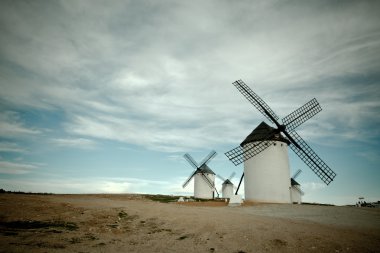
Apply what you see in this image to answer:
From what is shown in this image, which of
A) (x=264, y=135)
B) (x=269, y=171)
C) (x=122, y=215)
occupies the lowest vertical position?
(x=122, y=215)

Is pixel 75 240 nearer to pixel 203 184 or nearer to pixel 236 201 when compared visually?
pixel 236 201

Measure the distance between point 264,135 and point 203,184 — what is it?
24506mm

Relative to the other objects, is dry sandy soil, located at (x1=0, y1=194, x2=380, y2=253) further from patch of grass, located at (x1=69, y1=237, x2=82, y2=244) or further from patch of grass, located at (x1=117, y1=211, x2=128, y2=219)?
patch of grass, located at (x1=117, y1=211, x2=128, y2=219)

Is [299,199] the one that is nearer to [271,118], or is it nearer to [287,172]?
[287,172]

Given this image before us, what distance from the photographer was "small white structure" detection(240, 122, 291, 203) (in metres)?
27.5

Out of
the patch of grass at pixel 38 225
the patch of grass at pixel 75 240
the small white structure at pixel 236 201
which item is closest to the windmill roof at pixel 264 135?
the small white structure at pixel 236 201

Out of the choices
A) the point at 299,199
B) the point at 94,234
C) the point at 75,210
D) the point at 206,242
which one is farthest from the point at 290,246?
the point at 299,199

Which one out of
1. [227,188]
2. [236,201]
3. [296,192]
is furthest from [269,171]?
[227,188]

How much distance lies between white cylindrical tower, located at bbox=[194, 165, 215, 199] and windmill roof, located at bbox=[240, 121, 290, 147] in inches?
829

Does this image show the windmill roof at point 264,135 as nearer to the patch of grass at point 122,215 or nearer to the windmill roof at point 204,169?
the patch of grass at point 122,215

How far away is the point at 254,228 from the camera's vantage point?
11.0 m

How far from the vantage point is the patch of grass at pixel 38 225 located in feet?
36.0

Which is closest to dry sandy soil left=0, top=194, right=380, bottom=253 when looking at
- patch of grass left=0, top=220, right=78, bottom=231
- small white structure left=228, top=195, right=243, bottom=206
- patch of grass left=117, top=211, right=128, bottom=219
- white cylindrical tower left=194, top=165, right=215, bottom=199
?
patch of grass left=0, top=220, right=78, bottom=231

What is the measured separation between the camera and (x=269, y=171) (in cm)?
2775
